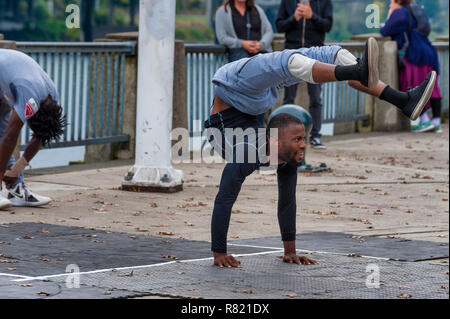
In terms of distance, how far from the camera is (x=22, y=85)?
26.0 feet

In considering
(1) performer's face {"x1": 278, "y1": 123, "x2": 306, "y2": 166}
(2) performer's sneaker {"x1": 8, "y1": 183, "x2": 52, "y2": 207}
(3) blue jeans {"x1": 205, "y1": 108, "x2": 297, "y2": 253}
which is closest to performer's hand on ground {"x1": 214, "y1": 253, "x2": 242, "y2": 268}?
(3) blue jeans {"x1": 205, "y1": 108, "x2": 297, "y2": 253}

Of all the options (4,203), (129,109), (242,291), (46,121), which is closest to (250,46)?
(129,109)

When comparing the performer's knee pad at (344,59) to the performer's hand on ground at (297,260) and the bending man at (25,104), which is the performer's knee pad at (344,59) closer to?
the performer's hand on ground at (297,260)

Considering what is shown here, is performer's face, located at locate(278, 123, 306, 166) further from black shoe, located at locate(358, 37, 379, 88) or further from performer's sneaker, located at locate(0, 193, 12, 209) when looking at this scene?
performer's sneaker, located at locate(0, 193, 12, 209)

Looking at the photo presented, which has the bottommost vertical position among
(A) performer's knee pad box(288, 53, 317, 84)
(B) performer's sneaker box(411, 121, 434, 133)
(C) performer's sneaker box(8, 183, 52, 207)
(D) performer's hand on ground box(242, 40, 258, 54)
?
(B) performer's sneaker box(411, 121, 434, 133)

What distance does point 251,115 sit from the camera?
22.0 ft

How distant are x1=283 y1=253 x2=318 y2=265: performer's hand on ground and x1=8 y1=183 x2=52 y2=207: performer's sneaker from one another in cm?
297

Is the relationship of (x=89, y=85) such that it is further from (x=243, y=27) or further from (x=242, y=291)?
(x=242, y=291)

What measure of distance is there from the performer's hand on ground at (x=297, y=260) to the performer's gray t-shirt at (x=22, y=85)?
236 cm

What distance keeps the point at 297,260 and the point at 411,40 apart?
10.7 m

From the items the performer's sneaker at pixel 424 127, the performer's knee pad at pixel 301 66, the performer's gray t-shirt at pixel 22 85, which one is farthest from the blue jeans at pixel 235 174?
the performer's sneaker at pixel 424 127

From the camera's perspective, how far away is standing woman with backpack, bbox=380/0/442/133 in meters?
16.4

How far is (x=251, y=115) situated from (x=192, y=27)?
16754 millimetres

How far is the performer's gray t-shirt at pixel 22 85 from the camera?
7890 mm
